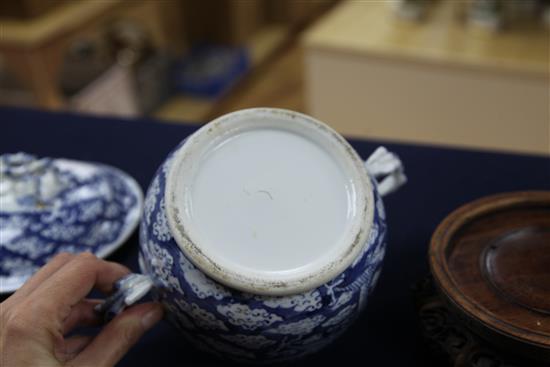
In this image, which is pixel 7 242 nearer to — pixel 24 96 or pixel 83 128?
pixel 83 128

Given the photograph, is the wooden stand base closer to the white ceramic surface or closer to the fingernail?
the white ceramic surface

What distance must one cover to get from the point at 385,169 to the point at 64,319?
0.34 metres

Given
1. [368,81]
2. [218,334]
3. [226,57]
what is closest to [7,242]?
[218,334]

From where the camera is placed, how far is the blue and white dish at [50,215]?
689 mm

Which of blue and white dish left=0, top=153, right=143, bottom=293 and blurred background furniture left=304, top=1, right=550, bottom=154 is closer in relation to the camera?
blue and white dish left=0, top=153, right=143, bottom=293

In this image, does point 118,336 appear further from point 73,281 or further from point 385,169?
point 385,169

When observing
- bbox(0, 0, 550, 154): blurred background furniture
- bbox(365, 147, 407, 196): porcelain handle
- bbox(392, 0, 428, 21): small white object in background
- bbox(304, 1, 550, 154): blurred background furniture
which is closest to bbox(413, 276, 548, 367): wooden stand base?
bbox(365, 147, 407, 196): porcelain handle

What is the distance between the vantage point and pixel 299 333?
0.52 meters

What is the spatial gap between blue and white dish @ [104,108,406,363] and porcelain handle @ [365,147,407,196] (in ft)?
0.15

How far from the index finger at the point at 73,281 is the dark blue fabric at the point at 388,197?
0.11m

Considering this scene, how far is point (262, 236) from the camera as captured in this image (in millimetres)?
508

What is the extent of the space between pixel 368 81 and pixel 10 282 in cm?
106

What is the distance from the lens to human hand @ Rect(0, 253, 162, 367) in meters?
0.49

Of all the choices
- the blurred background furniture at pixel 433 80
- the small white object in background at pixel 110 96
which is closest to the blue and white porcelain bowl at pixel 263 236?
the blurred background furniture at pixel 433 80
